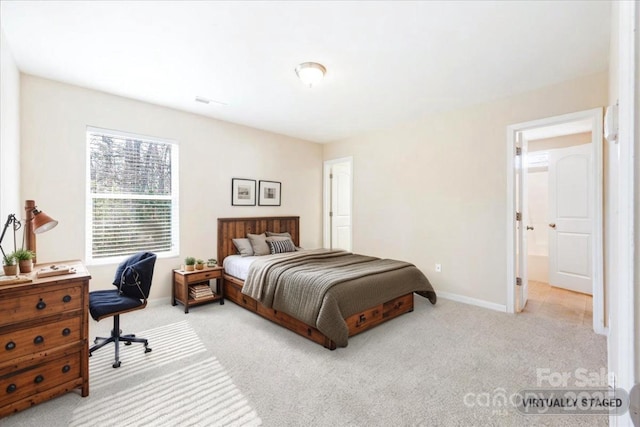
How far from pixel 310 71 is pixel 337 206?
335 cm

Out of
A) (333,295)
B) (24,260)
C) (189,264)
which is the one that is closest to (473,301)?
(333,295)

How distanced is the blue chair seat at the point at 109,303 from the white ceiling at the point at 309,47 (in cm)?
212

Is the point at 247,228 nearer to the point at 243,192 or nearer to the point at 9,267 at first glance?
the point at 243,192

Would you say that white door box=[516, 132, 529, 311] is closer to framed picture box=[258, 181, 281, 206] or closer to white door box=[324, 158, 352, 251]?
white door box=[324, 158, 352, 251]

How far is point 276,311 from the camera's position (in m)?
3.11

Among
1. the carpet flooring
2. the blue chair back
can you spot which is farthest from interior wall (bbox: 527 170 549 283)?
the blue chair back

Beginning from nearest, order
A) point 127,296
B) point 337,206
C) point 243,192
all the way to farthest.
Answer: point 127,296 < point 243,192 < point 337,206

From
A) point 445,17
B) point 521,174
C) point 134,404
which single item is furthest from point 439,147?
point 134,404

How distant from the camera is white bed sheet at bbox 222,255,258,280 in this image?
3688 millimetres

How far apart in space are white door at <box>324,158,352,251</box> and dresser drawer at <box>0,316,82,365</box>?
13.9ft

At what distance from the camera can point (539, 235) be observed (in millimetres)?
5602

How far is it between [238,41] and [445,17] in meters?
1.59

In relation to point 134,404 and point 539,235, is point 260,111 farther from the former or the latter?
point 539,235

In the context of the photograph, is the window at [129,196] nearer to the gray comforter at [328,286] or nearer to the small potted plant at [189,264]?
the small potted plant at [189,264]
